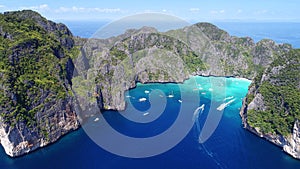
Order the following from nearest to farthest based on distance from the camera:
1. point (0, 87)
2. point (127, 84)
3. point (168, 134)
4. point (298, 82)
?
1. point (0, 87)
2. point (168, 134)
3. point (298, 82)
4. point (127, 84)

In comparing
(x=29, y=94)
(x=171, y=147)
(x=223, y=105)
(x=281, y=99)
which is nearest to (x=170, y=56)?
(x=223, y=105)

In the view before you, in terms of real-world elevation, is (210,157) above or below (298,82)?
below

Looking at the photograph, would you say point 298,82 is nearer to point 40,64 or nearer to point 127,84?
point 127,84

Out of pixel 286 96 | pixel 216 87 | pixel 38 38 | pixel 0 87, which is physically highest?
pixel 38 38

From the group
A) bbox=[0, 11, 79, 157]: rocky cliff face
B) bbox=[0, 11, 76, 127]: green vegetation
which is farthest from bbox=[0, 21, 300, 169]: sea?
bbox=[0, 11, 76, 127]: green vegetation

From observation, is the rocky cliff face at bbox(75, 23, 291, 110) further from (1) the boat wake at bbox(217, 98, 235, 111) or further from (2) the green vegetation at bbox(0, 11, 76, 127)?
(1) the boat wake at bbox(217, 98, 235, 111)

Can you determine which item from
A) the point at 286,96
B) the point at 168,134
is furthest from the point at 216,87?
the point at 168,134
